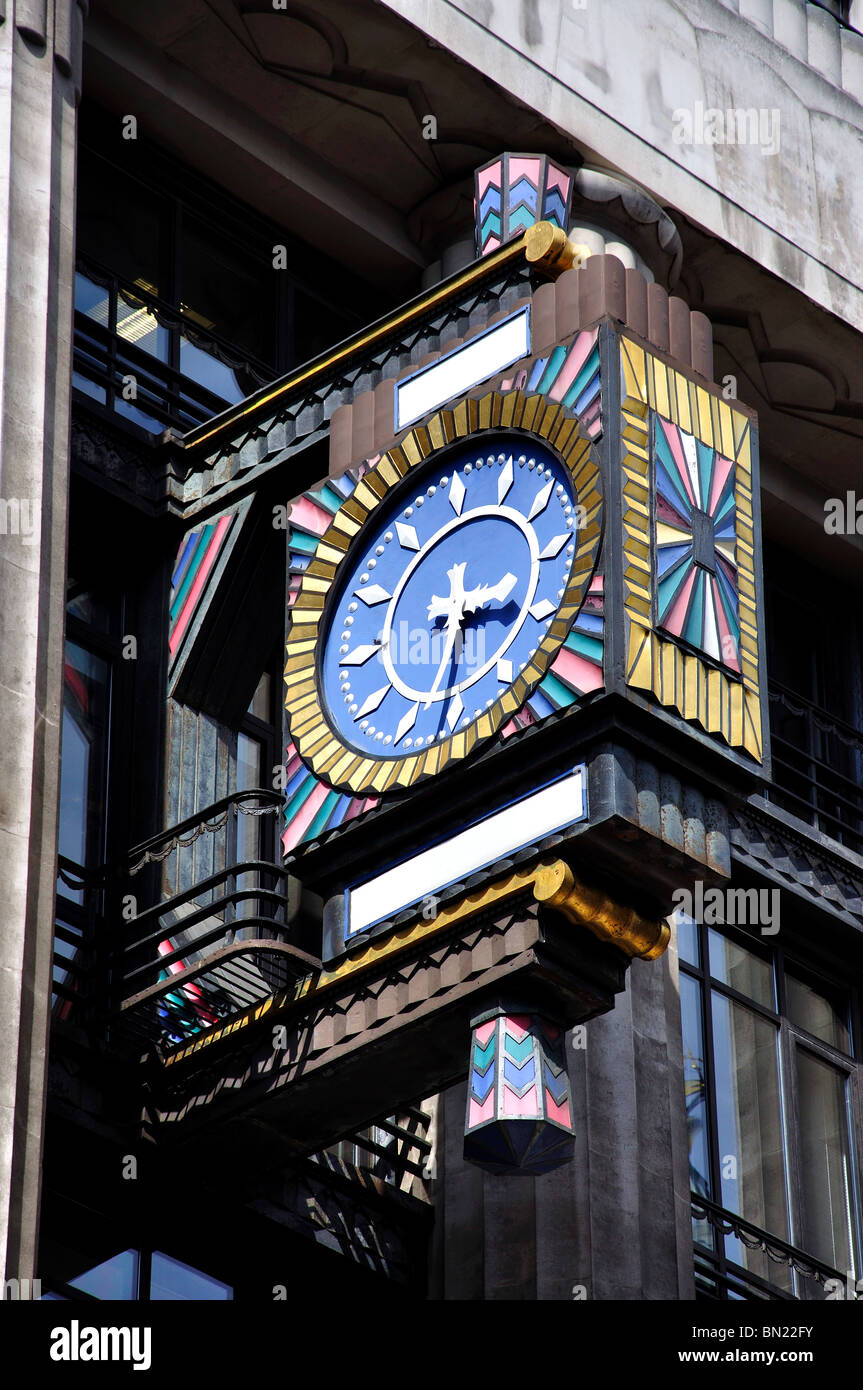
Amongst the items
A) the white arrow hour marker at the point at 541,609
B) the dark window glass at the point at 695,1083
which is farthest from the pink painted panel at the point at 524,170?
the dark window glass at the point at 695,1083

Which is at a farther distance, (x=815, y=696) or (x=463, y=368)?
(x=815, y=696)

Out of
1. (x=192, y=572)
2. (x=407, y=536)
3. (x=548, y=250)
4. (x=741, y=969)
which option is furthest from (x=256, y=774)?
(x=741, y=969)

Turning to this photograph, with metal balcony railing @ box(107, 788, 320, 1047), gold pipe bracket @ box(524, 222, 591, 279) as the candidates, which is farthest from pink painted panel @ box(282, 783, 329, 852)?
gold pipe bracket @ box(524, 222, 591, 279)

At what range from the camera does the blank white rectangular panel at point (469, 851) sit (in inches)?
808

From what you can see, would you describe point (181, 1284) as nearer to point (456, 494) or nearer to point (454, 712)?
point (454, 712)

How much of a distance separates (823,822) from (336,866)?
11164 mm

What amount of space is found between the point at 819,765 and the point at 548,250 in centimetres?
1026

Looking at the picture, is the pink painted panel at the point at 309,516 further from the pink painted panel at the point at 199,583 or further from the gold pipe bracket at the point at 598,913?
the gold pipe bracket at the point at 598,913

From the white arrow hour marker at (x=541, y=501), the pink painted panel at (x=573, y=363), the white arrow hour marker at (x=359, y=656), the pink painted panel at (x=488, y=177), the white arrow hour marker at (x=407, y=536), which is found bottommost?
the white arrow hour marker at (x=359, y=656)

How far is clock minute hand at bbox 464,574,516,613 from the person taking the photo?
71.5 feet

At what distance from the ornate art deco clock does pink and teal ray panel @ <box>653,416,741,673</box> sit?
0.54m

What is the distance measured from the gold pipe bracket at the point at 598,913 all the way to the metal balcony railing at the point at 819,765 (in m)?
10.8

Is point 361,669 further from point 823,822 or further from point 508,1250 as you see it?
point 823,822

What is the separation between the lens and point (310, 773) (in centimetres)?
2222
